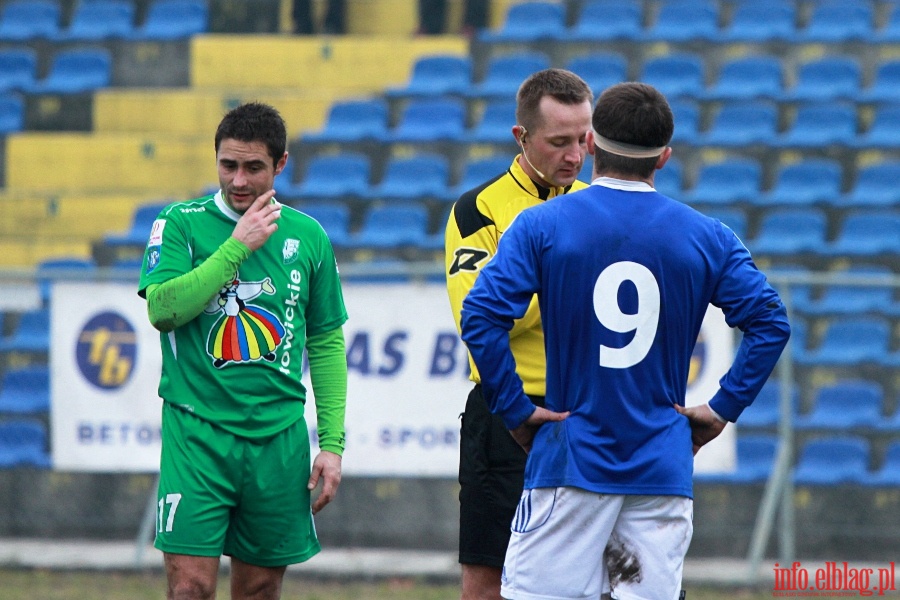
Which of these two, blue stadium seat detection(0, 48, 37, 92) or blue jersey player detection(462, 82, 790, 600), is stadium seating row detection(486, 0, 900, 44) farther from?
blue jersey player detection(462, 82, 790, 600)

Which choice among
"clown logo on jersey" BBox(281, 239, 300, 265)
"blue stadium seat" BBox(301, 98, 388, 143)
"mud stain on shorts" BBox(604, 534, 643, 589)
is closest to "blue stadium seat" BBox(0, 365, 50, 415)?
"blue stadium seat" BBox(301, 98, 388, 143)

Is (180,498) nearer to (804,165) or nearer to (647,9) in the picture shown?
(804,165)

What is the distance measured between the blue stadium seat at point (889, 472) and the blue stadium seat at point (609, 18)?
199 inches

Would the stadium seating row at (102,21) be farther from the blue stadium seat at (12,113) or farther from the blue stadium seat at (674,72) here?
the blue stadium seat at (674,72)

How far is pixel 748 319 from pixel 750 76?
8.38 meters

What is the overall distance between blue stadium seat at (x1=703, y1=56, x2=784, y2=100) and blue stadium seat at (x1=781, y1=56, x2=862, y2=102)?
0.16 metres

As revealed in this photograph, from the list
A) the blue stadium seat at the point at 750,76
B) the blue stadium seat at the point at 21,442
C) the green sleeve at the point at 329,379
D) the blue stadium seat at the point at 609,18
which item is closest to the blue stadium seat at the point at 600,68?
the blue stadium seat at the point at 609,18

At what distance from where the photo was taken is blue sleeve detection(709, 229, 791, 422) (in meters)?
3.43

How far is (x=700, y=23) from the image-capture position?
12.0 meters

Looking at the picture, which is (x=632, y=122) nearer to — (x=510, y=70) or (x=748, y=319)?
(x=748, y=319)

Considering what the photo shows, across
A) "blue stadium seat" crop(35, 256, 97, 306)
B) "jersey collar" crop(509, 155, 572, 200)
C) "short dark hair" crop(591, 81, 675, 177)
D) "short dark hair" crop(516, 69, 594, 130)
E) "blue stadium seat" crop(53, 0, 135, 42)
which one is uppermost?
"blue stadium seat" crop(53, 0, 135, 42)

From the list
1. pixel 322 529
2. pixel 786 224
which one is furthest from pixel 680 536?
pixel 786 224

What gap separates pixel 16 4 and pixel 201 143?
3.57 meters

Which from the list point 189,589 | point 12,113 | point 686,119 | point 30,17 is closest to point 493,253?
point 189,589
